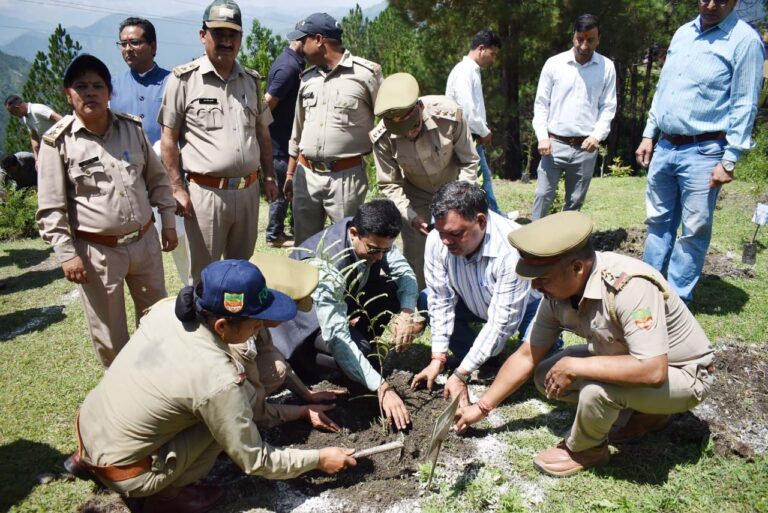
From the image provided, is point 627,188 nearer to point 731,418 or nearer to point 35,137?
point 731,418

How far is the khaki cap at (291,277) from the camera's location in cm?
266

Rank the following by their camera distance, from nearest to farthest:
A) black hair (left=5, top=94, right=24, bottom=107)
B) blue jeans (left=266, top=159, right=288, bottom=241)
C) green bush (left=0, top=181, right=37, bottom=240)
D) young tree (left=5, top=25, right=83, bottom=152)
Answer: black hair (left=5, top=94, right=24, bottom=107) < blue jeans (left=266, top=159, right=288, bottom=241) < green bush (left=0, top=181, right=37, bottom=240) < young tree (left=5, top=25, right=83, bottom=152)

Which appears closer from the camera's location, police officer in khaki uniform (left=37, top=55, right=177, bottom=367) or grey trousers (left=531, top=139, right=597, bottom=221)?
police officer in khaki uniform (left=37, top=55, right=177, bottom=367)

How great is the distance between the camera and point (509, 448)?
Answer: 9.41ft

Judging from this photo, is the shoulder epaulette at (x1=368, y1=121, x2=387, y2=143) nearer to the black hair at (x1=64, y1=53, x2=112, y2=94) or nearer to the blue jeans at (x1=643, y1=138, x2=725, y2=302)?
the black hair at (x1=64, y1=53, x2=112, y2=94)

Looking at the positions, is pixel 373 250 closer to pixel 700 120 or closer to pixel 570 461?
pixel 570 461

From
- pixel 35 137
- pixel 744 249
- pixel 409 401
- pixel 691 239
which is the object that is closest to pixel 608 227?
A: pixel 744 249

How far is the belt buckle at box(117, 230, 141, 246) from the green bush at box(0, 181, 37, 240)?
575cm

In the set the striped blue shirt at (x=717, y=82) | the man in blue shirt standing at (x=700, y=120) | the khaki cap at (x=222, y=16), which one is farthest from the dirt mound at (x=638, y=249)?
the khaki cap at (x=222, y=16)

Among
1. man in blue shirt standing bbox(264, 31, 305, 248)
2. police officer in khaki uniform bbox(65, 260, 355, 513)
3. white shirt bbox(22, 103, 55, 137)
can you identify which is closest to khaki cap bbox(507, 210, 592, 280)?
police officer in khaki uniform bbox(65, 260, 355, 513)

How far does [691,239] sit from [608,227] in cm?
223

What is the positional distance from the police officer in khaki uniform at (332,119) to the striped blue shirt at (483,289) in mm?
1246

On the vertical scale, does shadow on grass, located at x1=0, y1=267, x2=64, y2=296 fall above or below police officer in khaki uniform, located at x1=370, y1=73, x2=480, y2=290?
below

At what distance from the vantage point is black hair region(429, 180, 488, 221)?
2857 millimetres
